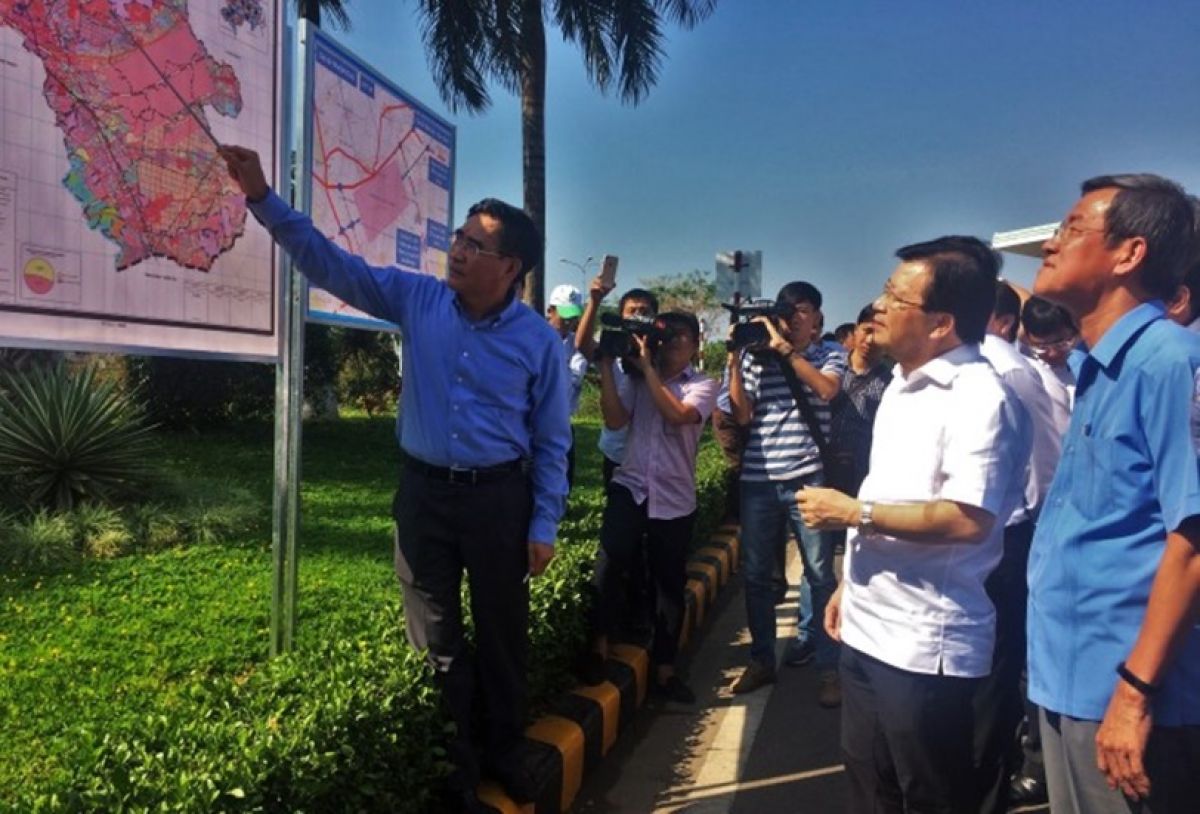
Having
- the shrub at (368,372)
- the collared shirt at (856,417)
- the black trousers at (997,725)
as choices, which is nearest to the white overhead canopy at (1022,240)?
the collared shirt at (856,417)

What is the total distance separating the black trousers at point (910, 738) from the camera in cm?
205

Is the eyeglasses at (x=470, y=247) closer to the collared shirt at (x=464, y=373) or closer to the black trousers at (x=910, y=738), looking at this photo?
the collared shirt at (x=464, y=373)

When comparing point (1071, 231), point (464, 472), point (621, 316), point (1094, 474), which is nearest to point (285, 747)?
point (464, 472)

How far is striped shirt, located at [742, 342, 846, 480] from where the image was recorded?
4.14 meters

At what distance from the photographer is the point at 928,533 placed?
2.01m

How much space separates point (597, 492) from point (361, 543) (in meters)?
2.81

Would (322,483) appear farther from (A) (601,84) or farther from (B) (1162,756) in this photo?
(B) (1162,756)

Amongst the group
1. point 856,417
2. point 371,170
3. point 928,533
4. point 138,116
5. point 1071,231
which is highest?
point 371,170

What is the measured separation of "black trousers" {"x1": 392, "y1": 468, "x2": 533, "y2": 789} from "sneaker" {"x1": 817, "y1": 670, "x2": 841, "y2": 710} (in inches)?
75.0

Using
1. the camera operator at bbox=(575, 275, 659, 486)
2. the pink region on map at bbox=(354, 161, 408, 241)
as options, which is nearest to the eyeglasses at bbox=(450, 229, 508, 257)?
the pink region on map at bbox=(354, 161, 408, 241)

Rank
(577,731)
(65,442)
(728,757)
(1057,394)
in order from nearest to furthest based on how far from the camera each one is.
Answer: (1057,394), (577,731), (728,757), (65,442)

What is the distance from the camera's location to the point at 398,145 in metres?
3.52

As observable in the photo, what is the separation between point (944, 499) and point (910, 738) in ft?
1.86

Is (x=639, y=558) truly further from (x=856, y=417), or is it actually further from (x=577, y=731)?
(x=856, y=417)
